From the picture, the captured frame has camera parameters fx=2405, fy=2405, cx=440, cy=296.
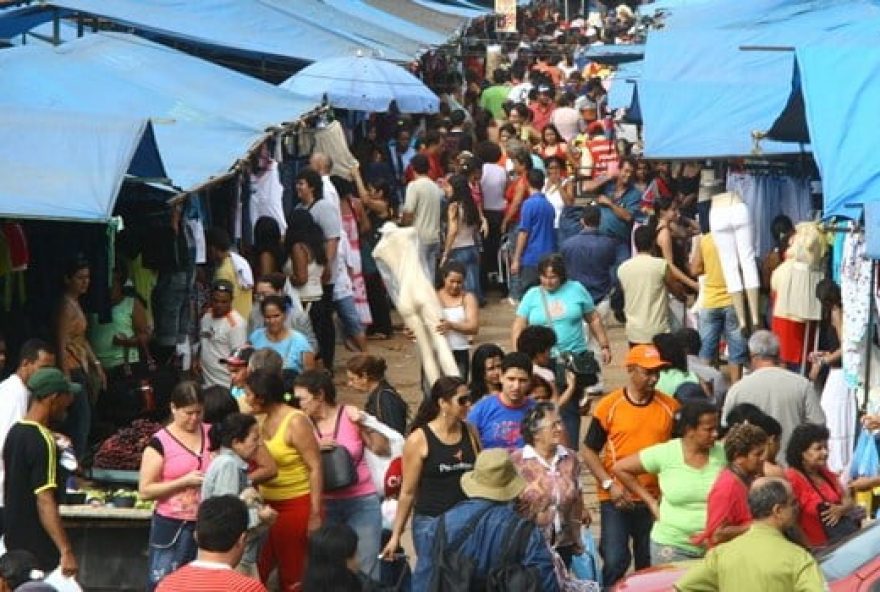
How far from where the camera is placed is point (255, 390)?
10.9 metres

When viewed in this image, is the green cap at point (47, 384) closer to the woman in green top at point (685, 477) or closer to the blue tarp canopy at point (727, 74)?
the woman in green top at point (685, 477)

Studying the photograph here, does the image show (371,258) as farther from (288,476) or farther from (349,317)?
(288,476)

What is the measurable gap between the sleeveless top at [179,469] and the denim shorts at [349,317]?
297 inches

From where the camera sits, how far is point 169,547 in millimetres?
10633

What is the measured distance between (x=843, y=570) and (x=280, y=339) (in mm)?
5204

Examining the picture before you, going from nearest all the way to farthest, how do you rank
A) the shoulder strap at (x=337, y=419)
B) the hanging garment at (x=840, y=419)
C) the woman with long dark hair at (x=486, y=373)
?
the shoulder strap at (x=337, y=419), the woman with long dark hair at (x=486, y=373), the hanging garment at (x=840, y=419)

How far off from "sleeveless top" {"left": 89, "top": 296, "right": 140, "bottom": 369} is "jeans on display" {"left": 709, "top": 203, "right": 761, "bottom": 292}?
14.0ft

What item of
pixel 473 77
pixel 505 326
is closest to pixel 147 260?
pixel 505 326

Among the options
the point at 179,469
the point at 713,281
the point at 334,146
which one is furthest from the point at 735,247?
the point at 179,469

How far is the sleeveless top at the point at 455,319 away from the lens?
14641 mm

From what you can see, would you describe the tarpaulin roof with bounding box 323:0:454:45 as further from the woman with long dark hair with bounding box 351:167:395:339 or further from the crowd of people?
the crowd of people

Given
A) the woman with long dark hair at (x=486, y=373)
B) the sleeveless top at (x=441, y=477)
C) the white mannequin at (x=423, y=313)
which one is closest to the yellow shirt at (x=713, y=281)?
the white mannequin at (x=423, y=313)

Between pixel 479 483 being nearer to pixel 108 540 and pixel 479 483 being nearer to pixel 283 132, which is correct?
pixel 108 540

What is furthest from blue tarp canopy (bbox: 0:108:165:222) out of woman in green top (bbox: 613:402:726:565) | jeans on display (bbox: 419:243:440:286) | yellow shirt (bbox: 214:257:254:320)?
jeans on display (bbox: 419:243:440:286)
